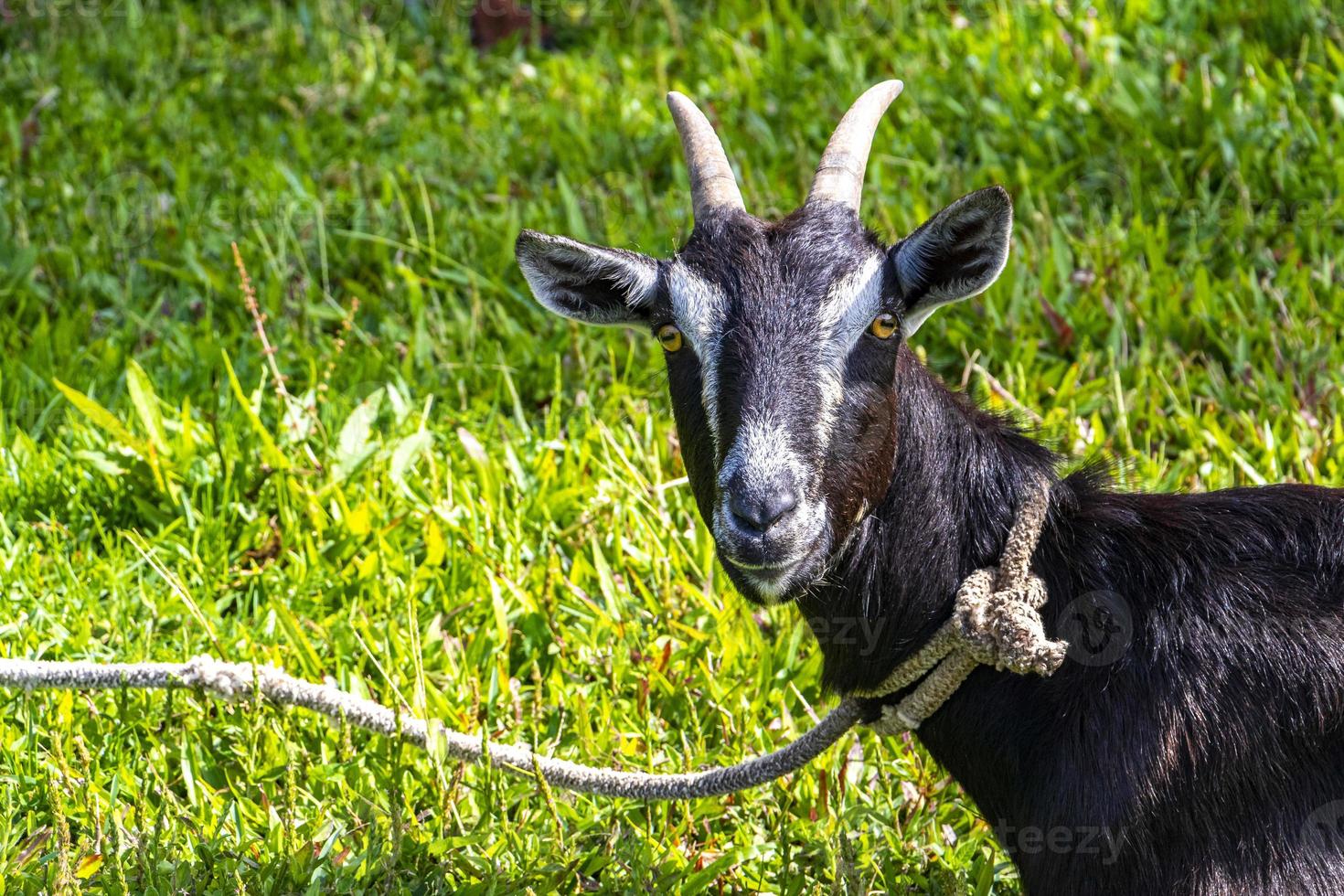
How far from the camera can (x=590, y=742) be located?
3.94 m

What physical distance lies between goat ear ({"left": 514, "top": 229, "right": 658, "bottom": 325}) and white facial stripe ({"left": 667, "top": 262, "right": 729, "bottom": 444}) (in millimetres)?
107

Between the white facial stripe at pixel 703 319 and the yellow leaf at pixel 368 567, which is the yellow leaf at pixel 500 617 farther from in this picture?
the white facial stripe at pixel 703 319

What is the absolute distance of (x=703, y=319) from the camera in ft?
10.6

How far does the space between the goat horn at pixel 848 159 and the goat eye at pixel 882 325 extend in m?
0.31

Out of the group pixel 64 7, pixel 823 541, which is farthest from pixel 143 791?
pixel 64 7

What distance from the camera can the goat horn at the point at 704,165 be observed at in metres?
3.45

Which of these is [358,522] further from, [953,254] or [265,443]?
[953,254]

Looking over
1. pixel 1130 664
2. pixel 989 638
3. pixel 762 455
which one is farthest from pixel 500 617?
pixel 1130 664

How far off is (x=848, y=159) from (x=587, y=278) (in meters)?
0.68

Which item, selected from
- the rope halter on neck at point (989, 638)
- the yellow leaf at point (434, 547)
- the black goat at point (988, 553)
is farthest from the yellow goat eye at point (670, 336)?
the yellow leaf at point (434, 547)

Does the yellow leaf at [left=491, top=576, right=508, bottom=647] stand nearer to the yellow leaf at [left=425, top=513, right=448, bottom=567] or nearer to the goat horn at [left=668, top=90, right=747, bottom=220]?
the yellow leaf at [left=425, top=513, right=448, bottom=567]

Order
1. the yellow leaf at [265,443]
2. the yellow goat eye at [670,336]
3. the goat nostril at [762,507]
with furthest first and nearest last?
the yellow leaf at [265,443]
the yellow goat eye at [670,336]
the goat nostril at [762,507]

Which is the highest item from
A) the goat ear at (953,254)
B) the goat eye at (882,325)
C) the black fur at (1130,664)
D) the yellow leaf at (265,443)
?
the goat ear at (953,254)

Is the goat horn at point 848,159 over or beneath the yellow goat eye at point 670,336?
over
